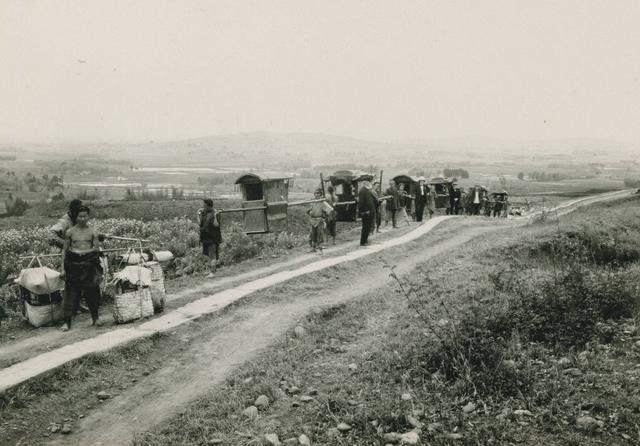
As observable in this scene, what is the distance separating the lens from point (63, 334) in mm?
8352

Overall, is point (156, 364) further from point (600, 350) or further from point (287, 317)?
point (600, 350)

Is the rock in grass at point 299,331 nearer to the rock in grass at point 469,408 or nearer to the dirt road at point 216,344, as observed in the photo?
the dirt road at point 216,344

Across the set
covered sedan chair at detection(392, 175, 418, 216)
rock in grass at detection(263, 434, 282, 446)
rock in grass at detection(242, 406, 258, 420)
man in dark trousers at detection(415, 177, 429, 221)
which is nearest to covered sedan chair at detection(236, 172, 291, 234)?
man in dark trousers at detection(415, 177, 429, 221)

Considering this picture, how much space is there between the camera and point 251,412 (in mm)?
5707

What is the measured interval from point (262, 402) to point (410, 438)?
1866 mm

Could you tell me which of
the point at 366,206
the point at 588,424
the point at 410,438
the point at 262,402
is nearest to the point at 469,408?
the point at 410,438

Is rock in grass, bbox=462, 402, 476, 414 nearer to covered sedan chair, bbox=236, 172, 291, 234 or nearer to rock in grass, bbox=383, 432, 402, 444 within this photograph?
rock in grass, bbox=383, 432, 402, 444

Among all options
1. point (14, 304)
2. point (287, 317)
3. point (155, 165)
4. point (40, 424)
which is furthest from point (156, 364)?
point (155, 165)

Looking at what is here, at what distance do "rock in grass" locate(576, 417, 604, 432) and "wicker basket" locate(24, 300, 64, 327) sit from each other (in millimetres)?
8182

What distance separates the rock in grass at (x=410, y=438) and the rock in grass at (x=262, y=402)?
68.4 inches

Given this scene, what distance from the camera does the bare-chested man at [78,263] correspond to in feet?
28.2

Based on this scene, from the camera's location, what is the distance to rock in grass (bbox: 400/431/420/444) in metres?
4.75

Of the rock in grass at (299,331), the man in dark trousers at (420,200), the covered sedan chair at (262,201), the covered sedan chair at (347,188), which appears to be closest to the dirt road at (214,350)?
the rock in grass at (299,331)

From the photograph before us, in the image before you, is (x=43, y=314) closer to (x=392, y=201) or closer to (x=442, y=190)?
(x=392, y=201)
